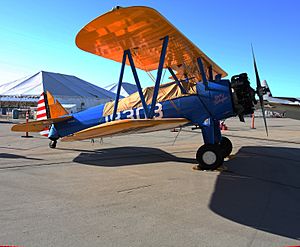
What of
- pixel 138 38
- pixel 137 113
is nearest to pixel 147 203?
pixel 137 113

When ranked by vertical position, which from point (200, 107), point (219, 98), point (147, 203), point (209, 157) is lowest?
point (147, 203)

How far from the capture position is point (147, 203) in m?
3.62

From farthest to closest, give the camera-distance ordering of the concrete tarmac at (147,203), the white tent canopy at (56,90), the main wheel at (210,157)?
the white tent canopy at (56,90) < the main wheel at (210,157) < the concrete tarmac at (147,203)

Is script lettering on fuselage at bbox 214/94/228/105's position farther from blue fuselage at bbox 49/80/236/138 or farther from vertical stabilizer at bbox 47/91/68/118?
vertical stabilizer at bbox 47/91/68/118

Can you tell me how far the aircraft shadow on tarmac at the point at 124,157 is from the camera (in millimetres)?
6605

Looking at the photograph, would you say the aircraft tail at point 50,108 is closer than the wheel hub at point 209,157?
No

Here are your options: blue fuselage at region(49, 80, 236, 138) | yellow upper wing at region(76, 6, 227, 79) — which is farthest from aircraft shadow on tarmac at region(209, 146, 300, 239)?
yellow upper wing at region(76, 6, 227, 79)

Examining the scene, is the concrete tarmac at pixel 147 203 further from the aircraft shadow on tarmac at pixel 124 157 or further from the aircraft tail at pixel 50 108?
the aircraft tail at pixel 50 108

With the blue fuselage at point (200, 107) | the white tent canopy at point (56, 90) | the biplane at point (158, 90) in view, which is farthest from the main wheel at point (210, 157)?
the white tent canopy at point (56, 90)

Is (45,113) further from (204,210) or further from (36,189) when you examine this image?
(204,210)

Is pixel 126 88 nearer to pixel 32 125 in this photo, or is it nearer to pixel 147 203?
pixel 32 125

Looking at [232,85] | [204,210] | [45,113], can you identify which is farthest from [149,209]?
[45,113]

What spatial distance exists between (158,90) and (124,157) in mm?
2429

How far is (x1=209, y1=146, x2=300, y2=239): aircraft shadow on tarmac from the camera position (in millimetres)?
3023
